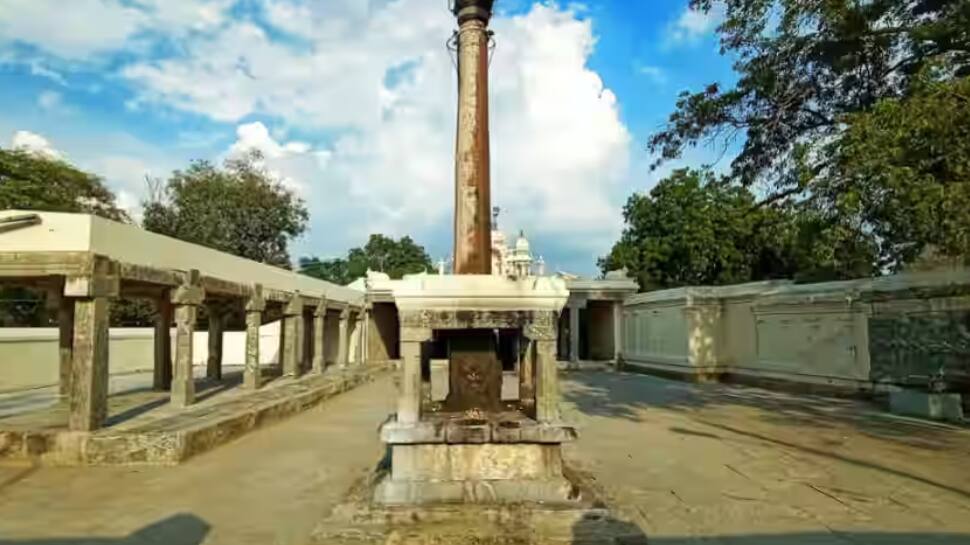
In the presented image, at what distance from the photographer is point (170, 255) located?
408 inches

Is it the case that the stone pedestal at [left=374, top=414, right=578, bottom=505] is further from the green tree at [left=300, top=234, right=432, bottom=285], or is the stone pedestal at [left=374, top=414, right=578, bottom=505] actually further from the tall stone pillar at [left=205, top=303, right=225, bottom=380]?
the green tree at [left=300, top=234, right=432, bottom=285]

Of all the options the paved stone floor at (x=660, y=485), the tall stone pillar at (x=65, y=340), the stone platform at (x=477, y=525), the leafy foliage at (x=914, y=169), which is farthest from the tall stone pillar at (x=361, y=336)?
the stone platform at (x=477, y=525)

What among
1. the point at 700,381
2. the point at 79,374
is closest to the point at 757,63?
the point at 79,374

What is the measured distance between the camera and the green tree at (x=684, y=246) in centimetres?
2705

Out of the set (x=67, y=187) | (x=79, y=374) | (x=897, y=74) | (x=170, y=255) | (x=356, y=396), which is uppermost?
(x=67, y=187)

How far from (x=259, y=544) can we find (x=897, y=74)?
951cm

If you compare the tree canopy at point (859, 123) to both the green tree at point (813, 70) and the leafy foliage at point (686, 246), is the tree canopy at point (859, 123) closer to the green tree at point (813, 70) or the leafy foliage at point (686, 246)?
the green tree at point (813, 70)

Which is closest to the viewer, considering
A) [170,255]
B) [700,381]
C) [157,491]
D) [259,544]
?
[259,544]

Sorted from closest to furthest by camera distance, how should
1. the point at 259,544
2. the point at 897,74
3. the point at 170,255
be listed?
the point at 259,544 < the point at 897,74 < the point at 170,255

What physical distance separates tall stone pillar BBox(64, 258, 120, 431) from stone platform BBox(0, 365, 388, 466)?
0.20 metres

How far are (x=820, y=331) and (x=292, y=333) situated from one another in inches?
451

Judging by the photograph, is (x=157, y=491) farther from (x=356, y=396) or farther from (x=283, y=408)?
(x=356, y=396)

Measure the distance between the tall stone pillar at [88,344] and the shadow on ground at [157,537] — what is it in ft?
10.8

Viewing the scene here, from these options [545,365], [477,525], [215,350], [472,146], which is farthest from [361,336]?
[477,525]
